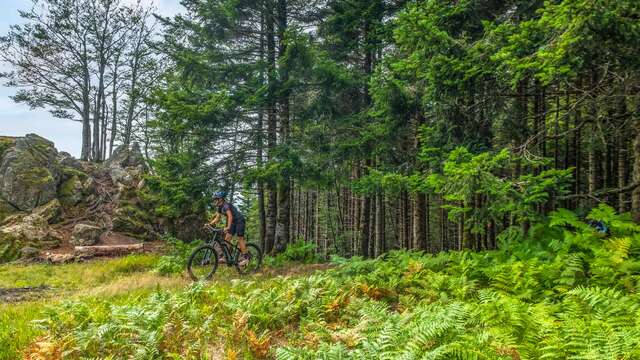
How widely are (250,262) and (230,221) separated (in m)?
1.97

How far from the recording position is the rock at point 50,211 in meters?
15.5

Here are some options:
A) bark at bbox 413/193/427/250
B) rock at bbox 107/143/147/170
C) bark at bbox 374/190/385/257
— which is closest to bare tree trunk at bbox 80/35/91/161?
rock at bbox 107/143/147/170

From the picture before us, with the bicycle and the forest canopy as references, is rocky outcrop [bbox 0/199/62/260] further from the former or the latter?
the bicycle

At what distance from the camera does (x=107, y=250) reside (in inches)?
557

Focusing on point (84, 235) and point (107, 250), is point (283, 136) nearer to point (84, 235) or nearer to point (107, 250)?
point (107, 250)

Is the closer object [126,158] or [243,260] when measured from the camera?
[243,260]

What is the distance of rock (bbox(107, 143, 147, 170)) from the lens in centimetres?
2036

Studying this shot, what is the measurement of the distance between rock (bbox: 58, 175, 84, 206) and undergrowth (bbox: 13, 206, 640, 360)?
12.8 meters

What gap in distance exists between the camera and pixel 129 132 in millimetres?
26156

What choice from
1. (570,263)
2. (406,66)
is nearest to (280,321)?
(570,263)

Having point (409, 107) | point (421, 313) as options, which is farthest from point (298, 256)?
point (421, 313)

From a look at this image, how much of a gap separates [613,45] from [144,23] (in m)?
26.4

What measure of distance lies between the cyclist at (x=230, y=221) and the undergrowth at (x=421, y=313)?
278 cm

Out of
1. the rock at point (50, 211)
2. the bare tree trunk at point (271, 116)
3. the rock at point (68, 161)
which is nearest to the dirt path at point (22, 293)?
the bare tree trunk at point (271, 116)
